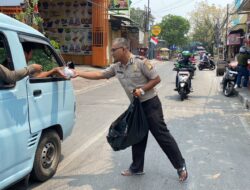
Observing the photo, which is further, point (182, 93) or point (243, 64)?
point (243, 64)

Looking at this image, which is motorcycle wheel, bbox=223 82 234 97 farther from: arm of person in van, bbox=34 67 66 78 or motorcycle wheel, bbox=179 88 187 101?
arm of person in van, bbox=34 67 66 78

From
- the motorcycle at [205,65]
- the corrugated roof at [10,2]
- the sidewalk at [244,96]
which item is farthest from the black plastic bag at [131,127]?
Answer: the motorcycle at [205,65]

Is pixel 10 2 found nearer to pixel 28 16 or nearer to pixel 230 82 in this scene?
pixel 28 16

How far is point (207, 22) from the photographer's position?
75.1 m

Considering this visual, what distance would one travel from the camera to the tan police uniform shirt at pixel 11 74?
150 inches

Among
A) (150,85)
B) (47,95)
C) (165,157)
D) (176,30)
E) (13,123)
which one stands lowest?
(165,157)

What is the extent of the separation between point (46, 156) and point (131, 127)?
1.13m

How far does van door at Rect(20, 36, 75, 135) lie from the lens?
4465mm

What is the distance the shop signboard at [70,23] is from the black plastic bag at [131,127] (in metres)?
24.8

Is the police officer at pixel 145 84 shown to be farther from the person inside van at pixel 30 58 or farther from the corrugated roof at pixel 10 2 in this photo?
the corrugated roof at pixel 10 2

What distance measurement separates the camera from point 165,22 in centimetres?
8419


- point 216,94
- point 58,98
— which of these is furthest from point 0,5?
point 58,98

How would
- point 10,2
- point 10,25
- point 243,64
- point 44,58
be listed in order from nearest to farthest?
1. point 10,25
2. point 44,58
3. point 243,64
4. point 10,2

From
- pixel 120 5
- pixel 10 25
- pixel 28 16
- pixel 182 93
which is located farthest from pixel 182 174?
pixel 120 5
